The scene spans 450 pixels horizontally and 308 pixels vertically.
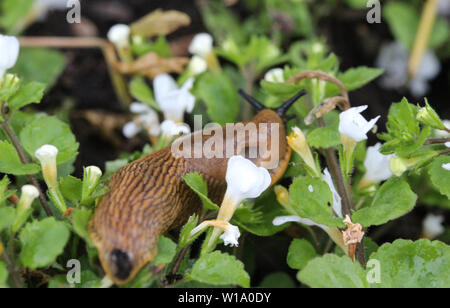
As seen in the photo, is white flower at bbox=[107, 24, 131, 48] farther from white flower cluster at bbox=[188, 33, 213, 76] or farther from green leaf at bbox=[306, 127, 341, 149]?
green leaf at bbox=[306, 127, 341, 149]

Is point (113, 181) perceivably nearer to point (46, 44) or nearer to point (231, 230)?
point (231, 230)

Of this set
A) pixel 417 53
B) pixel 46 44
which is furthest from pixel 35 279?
pixel 417 53

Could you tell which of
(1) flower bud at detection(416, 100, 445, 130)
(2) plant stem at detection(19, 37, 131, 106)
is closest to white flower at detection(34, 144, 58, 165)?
(1) flower bud at detection(416, 100, 445, 130)

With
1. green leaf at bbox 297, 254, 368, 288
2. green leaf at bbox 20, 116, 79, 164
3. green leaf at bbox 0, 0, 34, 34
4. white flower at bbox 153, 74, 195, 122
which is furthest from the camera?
green leaf at bbox 0, 0, 34, 34

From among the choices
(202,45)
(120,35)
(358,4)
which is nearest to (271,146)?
(202,45)

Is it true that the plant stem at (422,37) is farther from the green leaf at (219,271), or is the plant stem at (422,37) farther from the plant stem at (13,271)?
the plant stem at (13,271)
